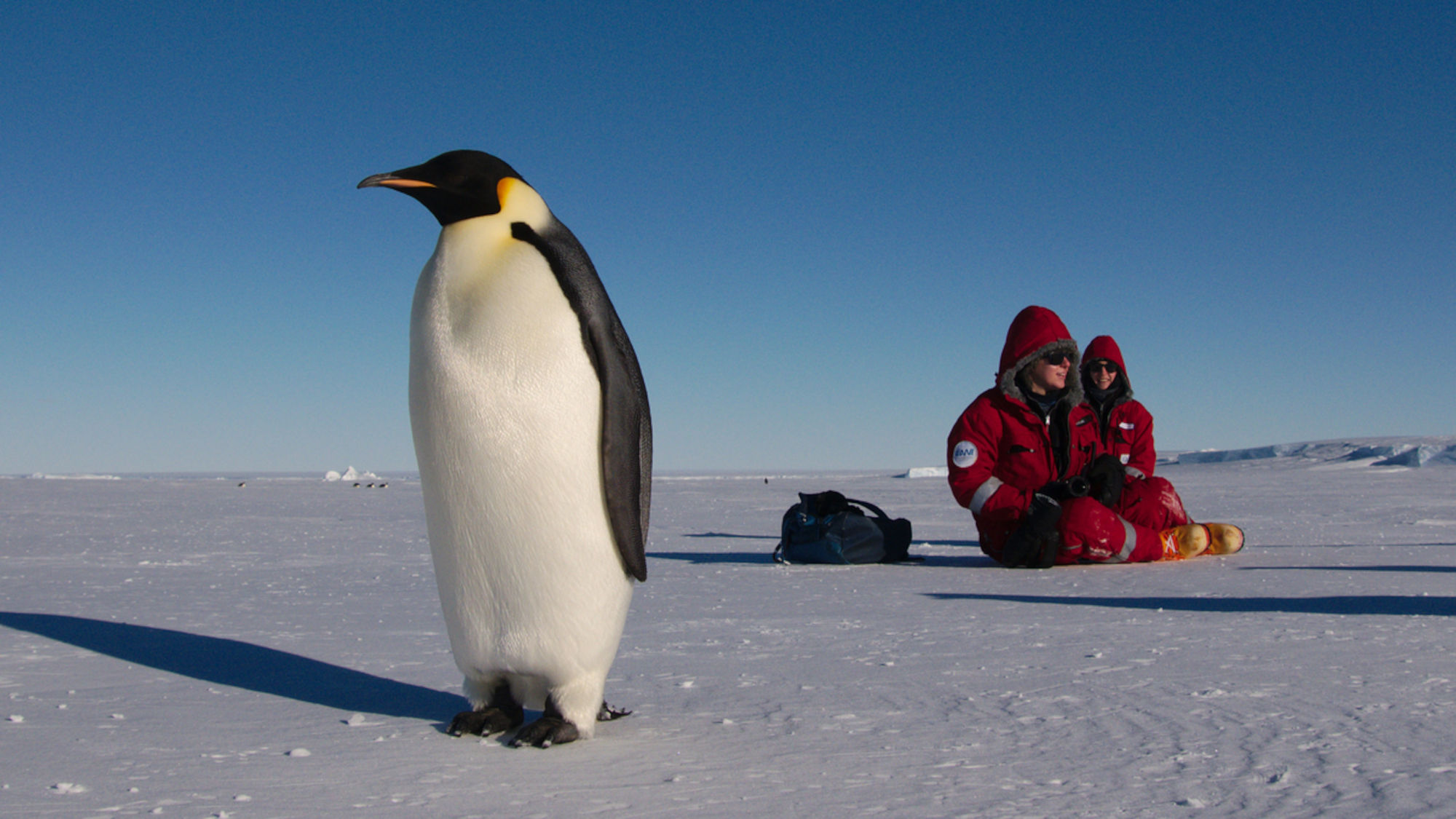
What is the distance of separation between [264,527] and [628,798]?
8.05m

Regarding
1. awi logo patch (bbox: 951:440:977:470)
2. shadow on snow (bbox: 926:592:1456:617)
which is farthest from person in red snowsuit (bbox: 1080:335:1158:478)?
shadow on snow (bbox: 926:592:1456:617)

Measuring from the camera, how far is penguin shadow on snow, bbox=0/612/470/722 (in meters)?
2.28

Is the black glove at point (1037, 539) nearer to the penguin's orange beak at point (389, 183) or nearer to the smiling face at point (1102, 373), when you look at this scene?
the smiling face at point (1102, 373)

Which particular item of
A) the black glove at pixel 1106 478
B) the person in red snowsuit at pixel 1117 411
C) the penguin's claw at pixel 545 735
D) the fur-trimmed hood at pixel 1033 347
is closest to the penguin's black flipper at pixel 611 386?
the penguin's claw at pixel 545 735

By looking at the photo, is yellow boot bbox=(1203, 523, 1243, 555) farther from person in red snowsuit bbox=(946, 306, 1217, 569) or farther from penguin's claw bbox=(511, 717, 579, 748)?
penguin's claw bbox=(511, 717, 579, 748)

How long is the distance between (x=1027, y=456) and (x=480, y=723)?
3453 mm

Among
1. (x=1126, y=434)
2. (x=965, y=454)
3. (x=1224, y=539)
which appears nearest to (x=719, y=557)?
(x=965, y=454)

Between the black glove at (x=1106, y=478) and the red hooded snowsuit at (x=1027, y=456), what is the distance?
9cm

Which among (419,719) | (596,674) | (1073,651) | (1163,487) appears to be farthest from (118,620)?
(1163,487)

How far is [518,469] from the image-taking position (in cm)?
207

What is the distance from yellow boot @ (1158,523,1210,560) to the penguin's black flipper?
3748mm

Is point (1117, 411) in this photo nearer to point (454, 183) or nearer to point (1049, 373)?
point (1049, 373)

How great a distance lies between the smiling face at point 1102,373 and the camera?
5.42 meters

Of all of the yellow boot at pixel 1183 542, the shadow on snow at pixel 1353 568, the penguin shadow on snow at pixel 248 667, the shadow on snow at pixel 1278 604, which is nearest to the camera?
the penguin shadow on snow at pixel 248 667
